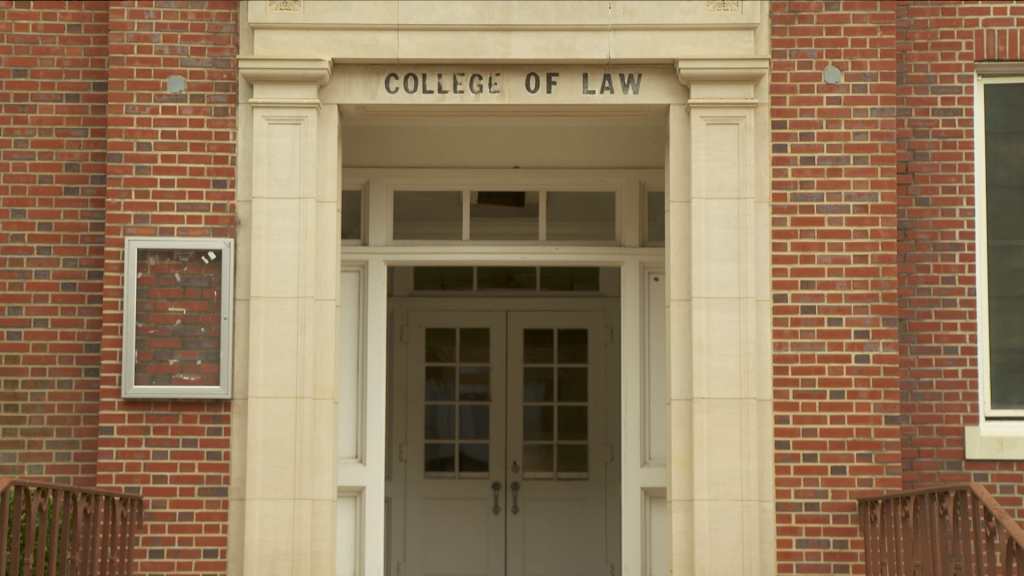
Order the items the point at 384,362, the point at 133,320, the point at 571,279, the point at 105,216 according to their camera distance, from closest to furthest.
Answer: the point at 133,320, the point at 105,216, the point at 384,362, the point at 571,279

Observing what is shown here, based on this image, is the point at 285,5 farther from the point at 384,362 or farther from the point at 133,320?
the point at 384,362

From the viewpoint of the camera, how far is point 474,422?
10070mm

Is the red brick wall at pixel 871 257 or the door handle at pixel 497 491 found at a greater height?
the red brick wall at pixel 871 257

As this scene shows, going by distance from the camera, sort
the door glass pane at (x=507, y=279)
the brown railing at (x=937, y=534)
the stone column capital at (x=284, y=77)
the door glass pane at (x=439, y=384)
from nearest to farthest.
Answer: the brown railing at (x=937, y=534) → the stone column capital at (x=284, y=77) → the door glass pane at (x=439, y=384) → the door glass pane at (x=507, y=279)

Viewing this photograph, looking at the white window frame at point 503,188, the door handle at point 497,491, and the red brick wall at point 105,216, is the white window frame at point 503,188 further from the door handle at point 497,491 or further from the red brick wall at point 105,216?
the door handle at point 497,491

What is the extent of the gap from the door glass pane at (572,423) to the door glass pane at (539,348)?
440 millimetres

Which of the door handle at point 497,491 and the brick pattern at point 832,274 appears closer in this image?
the brick pattern at point 832,274

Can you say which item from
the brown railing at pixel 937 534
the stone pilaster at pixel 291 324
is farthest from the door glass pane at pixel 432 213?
the brown railing at pixel 937 534

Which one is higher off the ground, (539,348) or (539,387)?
(539,348)

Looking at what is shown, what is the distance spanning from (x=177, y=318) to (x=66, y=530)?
1.43 meters

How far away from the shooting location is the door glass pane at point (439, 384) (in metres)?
10.0

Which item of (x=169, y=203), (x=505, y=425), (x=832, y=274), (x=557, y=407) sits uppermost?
(x=169, y=203)


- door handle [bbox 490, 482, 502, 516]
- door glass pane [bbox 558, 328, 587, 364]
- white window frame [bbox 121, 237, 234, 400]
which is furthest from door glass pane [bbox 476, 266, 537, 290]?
white window frame [bbox 121, 237, 234, 400]

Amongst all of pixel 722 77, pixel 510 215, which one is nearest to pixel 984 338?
pixel 722 77
